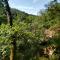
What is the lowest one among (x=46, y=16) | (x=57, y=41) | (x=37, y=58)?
(x=37, y=58)

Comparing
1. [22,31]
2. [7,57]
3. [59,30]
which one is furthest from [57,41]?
[22,31]

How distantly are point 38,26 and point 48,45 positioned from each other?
12.6 feet

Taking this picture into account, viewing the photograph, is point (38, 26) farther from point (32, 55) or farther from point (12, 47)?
point (12, 47)

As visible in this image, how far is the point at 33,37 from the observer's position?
11266mm

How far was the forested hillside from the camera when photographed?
35.3 ft

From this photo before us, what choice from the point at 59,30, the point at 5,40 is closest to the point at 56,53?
the point at 59,30

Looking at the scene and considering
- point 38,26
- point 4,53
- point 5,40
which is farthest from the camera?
point 38,26

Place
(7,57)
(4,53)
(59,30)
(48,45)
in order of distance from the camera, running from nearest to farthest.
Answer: (4,53)
(7,57)
(48,45)
(59,30)

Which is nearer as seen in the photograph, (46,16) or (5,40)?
(5,40)

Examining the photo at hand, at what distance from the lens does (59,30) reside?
1622 centimetres

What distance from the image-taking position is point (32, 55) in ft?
46.1

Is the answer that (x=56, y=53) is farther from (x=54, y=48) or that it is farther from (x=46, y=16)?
(x=46, y=16)

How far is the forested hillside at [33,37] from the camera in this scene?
35.3 feet

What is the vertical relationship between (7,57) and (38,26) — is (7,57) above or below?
below
